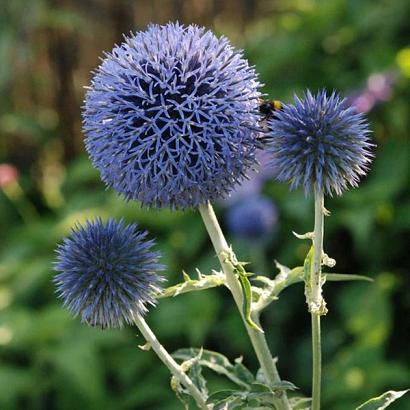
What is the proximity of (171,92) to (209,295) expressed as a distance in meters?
3.33

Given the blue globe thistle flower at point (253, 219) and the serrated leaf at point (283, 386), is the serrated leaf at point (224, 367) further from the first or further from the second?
the blue globe thistle flower at point (253, 219)

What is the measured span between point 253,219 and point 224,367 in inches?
110

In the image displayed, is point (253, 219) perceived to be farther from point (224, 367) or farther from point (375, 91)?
point (224, 367)

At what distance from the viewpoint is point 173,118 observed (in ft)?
6.23

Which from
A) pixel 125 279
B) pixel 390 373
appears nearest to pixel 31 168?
pixel 390 373

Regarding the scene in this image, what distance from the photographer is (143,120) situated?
192cm

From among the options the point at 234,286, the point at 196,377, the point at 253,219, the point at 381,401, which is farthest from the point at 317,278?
the point at 253,219

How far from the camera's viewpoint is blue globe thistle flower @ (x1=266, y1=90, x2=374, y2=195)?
189 centimetres

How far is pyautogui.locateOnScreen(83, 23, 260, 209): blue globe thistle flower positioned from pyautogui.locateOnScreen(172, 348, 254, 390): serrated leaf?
1.54 feet

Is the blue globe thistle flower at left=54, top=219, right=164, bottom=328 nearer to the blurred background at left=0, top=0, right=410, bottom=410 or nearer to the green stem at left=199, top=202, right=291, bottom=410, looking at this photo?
the green stem at left=199, top=202, right=291, bottom=410

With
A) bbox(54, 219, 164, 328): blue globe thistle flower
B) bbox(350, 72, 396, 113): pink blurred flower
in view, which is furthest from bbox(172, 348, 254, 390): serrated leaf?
bbox(350, 72, 396, 113): pink blurred flower

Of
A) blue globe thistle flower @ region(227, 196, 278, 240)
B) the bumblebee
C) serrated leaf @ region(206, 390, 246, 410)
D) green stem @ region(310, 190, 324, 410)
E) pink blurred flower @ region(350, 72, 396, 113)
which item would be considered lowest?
serrated leaf @ region(206, 390, 246, 410)

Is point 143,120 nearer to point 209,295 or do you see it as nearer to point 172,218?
point 209,295

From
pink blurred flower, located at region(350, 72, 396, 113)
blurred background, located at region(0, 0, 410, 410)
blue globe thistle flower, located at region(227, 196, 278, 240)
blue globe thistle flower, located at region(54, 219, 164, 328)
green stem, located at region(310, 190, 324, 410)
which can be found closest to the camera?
green stem, located at region(310, 190, 324, 410)
